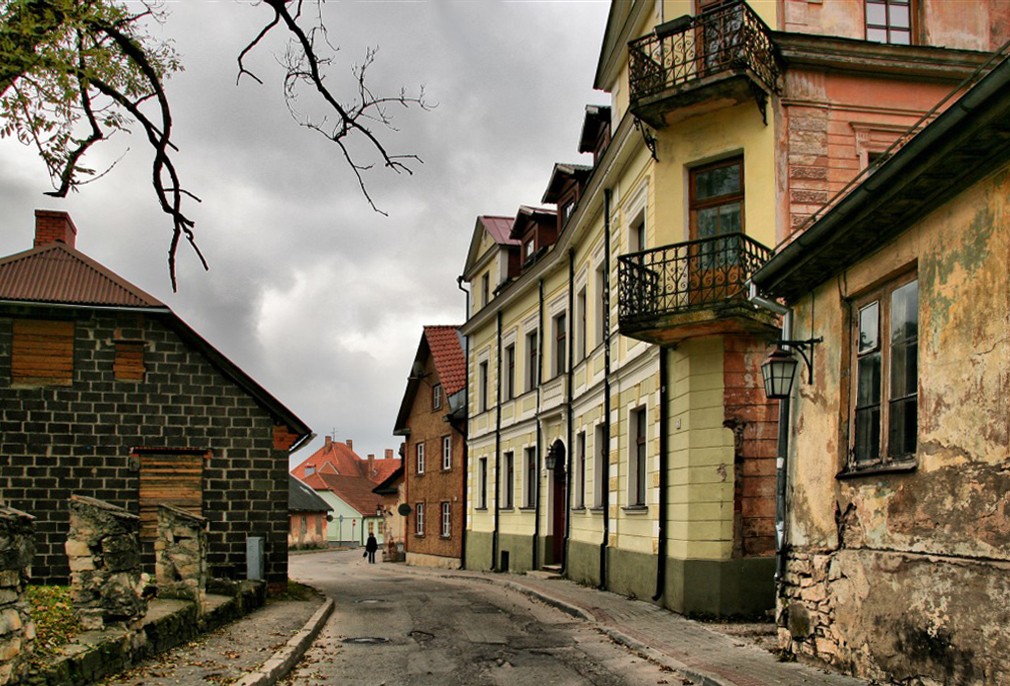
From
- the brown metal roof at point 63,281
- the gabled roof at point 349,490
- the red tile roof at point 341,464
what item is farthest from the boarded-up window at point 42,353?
the red tile roof at point 341,464

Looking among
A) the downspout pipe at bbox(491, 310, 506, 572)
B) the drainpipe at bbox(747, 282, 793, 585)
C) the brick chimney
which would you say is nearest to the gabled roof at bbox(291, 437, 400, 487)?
the downspout pipe at bbox(491, 310, 506, 572)

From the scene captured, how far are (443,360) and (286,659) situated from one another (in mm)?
27234

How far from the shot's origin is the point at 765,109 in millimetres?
15383

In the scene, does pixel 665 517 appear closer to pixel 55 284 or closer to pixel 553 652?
pixel 553 652

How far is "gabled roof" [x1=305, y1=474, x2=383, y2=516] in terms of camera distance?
9194 cm

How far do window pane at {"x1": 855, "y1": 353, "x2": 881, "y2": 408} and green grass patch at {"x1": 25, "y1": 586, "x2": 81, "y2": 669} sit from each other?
24.1 feet

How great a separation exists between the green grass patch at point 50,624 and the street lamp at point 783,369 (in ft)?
23.6

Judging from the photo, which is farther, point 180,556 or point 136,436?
point 136,436

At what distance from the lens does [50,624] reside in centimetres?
1030

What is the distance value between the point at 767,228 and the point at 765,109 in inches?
68.4

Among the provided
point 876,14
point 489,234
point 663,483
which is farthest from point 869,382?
point 489,234

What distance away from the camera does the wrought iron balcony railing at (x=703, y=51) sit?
15.1 metres

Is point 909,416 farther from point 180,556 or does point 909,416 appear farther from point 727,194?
point 180,556

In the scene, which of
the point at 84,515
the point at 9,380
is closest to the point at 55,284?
the point at 9,380
